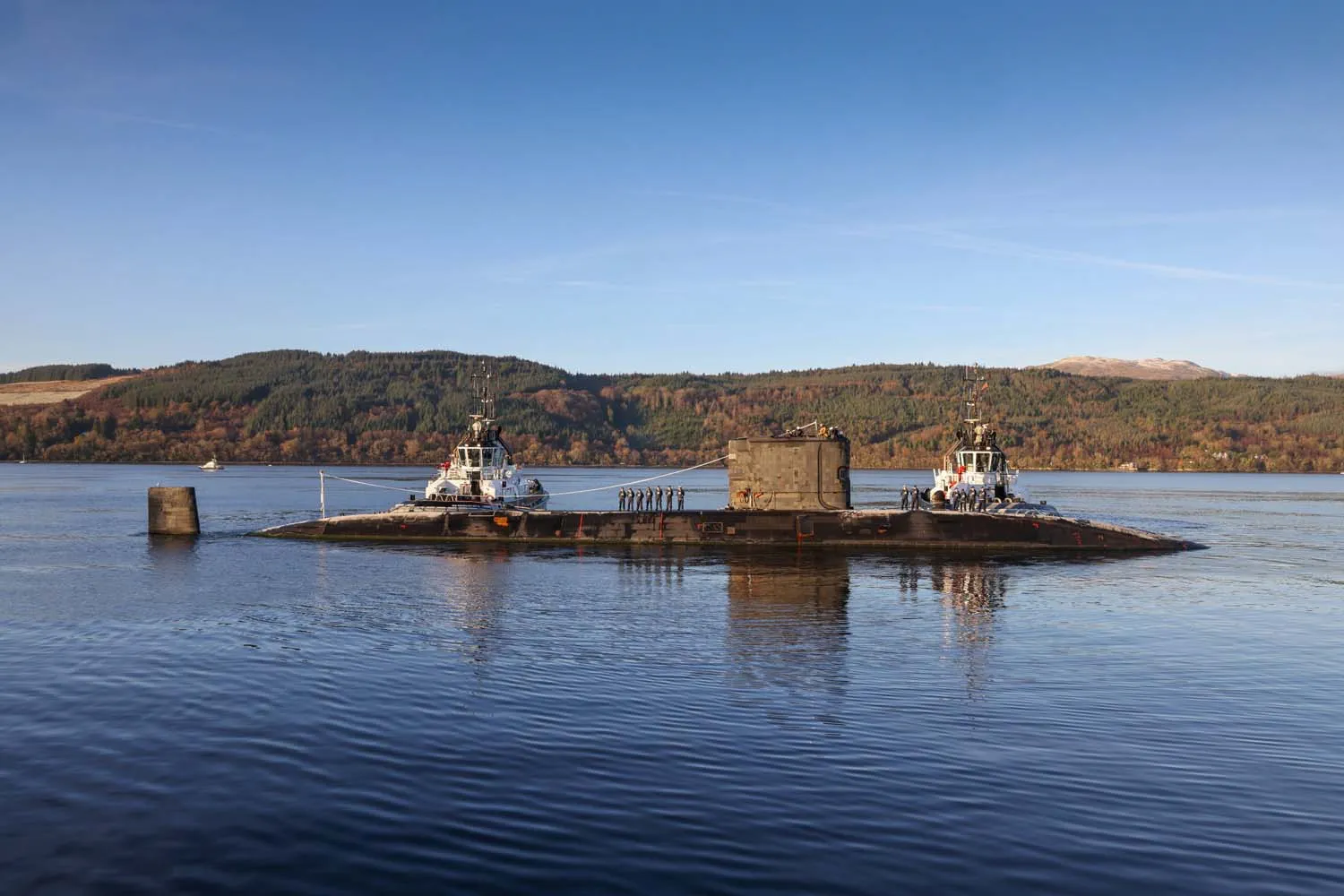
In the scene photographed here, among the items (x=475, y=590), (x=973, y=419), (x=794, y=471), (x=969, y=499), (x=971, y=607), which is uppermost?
(x=973, y=419)

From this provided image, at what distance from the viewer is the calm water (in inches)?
398

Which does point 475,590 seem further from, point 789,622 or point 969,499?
point 969,499

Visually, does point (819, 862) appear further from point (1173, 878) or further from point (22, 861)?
point (22, 861)

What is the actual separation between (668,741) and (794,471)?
101 ft

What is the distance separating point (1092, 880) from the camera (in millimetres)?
9688

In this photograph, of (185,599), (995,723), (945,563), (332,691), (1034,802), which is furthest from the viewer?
(945,563)

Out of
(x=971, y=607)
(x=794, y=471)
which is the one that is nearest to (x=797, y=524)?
(x=794, y=471)

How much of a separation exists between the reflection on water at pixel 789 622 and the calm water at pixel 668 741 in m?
0.17

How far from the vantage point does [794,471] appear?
4438cm

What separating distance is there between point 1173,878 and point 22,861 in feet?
36.7

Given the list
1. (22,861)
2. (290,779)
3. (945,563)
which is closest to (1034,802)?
(290,779)

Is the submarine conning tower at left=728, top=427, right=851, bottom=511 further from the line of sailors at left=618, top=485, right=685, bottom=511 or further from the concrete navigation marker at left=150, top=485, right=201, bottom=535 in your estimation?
the concrete navigation marker at left=150, top=485, right=201, bottom=535

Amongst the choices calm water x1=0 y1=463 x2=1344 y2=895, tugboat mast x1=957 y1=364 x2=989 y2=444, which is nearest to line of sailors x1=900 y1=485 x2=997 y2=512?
tugboat mast x1=957 y1=364 x2=989 y2=444

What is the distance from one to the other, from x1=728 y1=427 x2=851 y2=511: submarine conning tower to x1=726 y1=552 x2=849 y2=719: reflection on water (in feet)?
12.1
